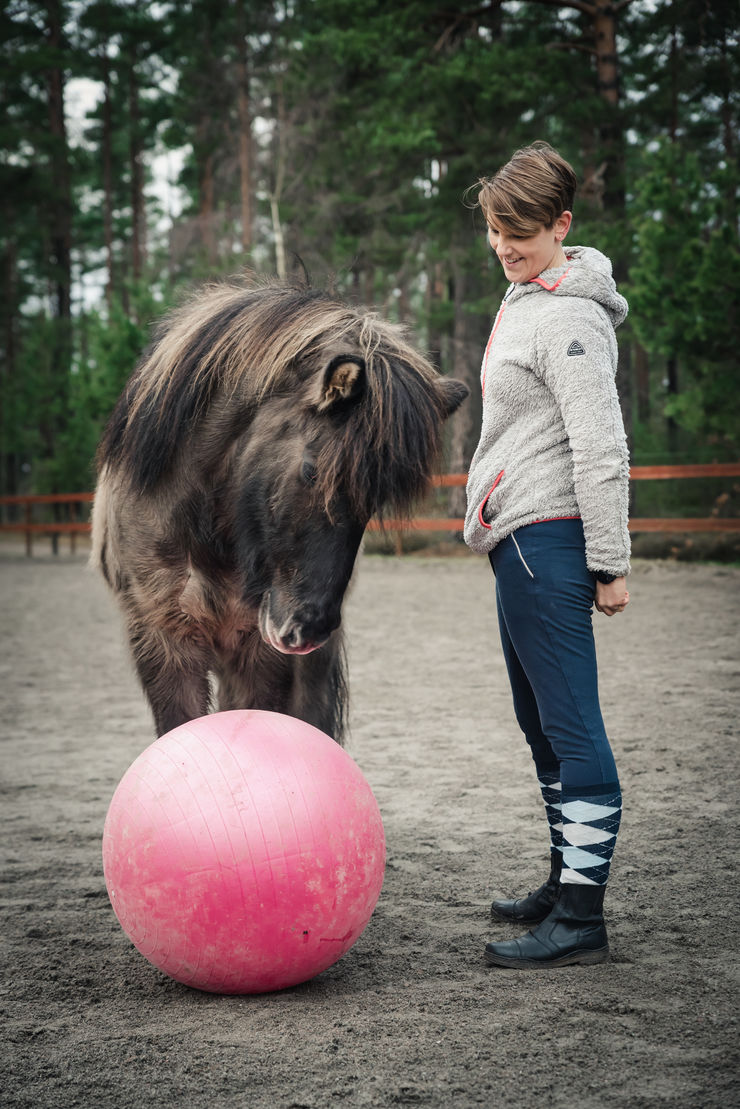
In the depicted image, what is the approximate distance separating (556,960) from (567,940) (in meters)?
0.06

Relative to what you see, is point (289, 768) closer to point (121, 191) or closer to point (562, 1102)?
point (562, 1102)

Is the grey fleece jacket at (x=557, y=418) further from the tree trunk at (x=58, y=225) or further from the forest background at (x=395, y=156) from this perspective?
the tree trunk at (x=58, y=225)

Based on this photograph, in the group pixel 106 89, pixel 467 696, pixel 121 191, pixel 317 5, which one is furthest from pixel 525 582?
pixel 121 191

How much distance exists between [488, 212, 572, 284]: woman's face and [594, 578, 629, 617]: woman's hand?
2.71 feet

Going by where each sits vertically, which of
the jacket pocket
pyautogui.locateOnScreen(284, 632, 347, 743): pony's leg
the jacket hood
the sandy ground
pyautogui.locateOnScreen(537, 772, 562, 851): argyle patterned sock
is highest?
the jacket hood

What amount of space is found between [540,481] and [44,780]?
3146mm

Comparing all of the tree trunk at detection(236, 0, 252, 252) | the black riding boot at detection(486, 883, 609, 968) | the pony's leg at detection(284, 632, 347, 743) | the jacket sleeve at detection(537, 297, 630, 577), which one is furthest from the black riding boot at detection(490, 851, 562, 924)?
the tree trunk at detection(236, 0, 252, 252)

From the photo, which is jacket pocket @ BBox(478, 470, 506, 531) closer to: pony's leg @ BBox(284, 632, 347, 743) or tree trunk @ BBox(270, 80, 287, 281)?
pony's leg @ BBox(284, 632, 347, 743)

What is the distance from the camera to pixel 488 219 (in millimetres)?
2545

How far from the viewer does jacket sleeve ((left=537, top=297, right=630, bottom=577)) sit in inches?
94.5

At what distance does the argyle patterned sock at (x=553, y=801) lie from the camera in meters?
2.85

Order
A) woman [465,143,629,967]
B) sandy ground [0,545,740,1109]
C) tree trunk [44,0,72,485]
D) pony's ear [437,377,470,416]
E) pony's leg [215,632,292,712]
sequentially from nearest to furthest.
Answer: sandy ground [0,545,740,1109]
woman [465,143,629,967]
pony's ear [437,377,470,416]
pony's leg [215,632,292,712]
tree trunk [44,0,72,485]

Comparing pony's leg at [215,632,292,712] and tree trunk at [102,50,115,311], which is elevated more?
tree trunk at [102,50,115,311]

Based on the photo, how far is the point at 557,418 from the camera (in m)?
2.53
